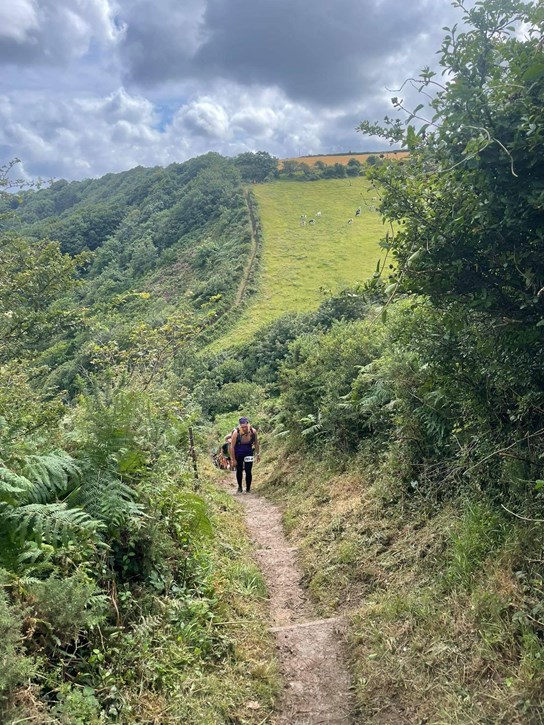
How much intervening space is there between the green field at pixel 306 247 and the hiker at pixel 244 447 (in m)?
29.0

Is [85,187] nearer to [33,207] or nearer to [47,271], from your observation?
[33,207]

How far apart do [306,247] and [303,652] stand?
55.0 meters

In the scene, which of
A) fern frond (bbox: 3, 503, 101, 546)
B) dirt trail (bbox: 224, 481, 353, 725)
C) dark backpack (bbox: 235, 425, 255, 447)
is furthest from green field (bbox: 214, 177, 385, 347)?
fern frond (bbox: 3, 503, 101, 546)

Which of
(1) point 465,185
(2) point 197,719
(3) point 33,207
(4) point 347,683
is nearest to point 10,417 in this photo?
(2) point 197,719

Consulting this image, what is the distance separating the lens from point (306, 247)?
2259 inches

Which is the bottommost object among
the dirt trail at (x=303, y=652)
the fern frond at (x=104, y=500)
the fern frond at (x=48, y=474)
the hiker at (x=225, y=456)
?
the hiker at (x=225, y=456)

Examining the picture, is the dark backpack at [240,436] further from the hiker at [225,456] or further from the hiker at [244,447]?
the hiker at [225,456]

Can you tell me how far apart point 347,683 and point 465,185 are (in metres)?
4.33

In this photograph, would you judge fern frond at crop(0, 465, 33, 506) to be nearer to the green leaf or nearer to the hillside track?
the green leaf

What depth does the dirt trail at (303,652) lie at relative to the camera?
4203 millimetres

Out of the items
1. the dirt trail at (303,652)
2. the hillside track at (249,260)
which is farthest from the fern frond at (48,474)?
the hillside track at (249,260)

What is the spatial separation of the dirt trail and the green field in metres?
34.2

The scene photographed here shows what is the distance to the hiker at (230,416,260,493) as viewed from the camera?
36.3 ft

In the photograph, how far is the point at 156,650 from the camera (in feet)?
12.7
